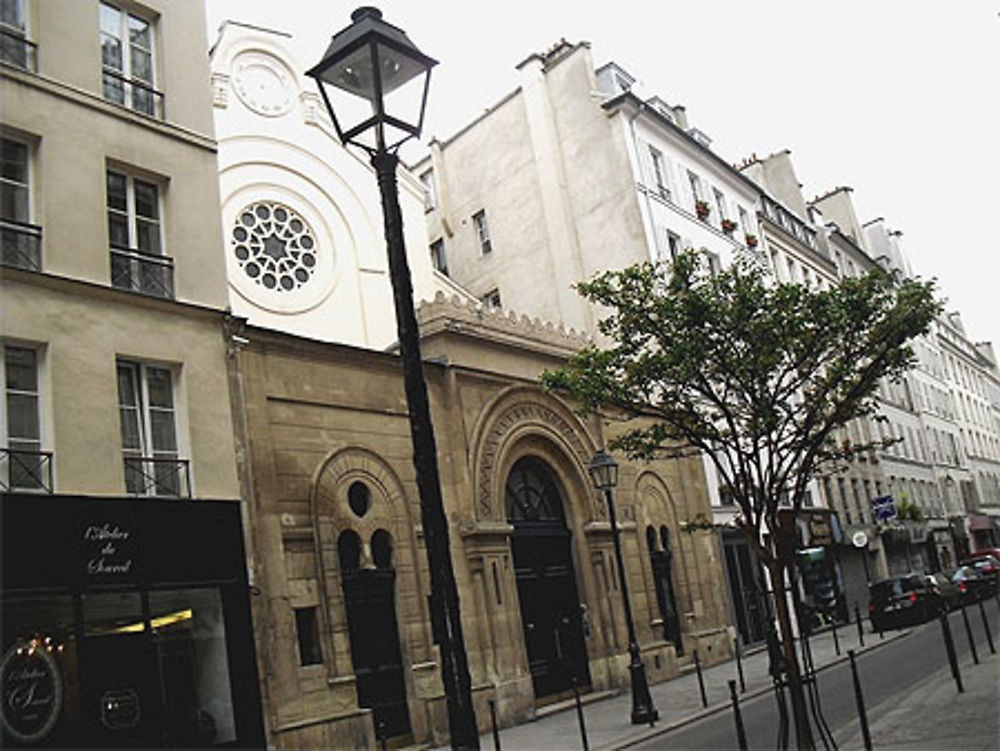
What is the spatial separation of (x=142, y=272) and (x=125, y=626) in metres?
4.81

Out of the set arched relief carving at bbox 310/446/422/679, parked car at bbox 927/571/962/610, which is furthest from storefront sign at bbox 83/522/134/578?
parked car at bbox 927/571/962/610

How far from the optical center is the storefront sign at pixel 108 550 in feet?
38.0

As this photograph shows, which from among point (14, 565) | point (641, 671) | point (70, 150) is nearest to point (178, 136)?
point (70, 150)

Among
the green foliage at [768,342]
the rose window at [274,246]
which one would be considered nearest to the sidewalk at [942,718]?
the green foliage at [768,342]

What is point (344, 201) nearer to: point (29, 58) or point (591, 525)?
point (591, 525)

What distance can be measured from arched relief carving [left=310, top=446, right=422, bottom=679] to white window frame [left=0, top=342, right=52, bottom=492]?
461 cm

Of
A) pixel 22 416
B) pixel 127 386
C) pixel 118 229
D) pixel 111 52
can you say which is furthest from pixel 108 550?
pixel 111 52

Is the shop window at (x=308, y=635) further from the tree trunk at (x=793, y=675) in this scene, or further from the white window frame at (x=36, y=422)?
the tree trunk at (x=793, y=675)

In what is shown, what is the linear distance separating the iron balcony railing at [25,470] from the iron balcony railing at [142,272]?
266 centimetres

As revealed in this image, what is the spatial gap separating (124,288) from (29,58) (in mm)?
3267

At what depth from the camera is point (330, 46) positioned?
650 cm

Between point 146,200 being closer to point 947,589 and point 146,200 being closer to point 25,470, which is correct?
point 25,470

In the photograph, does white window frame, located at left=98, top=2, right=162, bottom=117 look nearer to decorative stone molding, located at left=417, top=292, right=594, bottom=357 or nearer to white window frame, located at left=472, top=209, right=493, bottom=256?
decorative stone molding, located at left=417, top=292, right=594, bottom=357

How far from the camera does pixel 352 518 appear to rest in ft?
52.6
